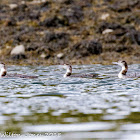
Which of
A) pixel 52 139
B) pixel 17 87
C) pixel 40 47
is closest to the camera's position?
pixel 52 139

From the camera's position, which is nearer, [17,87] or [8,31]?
[17,87]

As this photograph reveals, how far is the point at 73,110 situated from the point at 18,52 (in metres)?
27.0

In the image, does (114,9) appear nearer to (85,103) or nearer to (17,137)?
(85,103)

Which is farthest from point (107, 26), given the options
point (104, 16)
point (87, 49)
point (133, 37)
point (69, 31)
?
point (87, 49)

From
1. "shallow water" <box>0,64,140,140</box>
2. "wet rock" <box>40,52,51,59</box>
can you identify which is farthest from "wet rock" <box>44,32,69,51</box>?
"shallow water" <box>0,64,140,140</box>

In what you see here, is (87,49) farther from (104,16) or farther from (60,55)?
(104,16)

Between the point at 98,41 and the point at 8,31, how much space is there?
1036 cm

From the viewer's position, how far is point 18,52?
126 feet

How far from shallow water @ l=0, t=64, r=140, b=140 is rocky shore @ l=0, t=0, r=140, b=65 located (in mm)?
16801

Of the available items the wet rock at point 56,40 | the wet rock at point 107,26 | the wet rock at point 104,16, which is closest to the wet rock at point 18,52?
the wet rock at point 56,40

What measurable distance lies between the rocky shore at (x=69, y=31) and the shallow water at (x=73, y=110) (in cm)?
1680

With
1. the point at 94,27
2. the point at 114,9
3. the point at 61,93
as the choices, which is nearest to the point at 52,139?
the point at 61,93

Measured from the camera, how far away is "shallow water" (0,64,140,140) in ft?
31.2

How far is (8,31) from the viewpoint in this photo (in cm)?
4512
